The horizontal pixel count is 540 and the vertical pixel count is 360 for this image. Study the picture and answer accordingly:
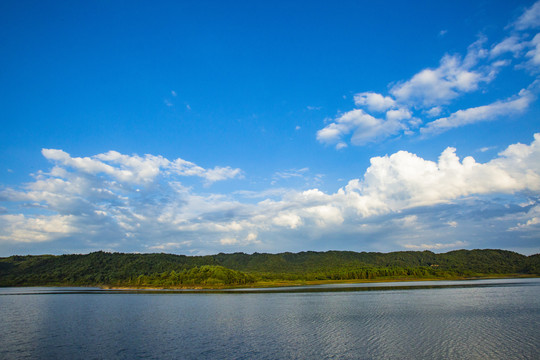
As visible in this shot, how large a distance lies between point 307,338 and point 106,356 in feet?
74.4

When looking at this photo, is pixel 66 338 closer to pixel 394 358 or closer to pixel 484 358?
pixel 394 358

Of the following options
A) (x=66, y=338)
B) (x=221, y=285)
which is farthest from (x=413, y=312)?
(x=221, y=285)

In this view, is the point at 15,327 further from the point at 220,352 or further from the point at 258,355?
the point at 258,355

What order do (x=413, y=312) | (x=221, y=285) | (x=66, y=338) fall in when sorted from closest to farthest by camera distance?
(x=66, y=338) < (x=413, y=312) < (x=221, y=285)

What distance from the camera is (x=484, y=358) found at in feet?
98.4

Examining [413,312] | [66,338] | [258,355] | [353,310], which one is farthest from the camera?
[353,310]

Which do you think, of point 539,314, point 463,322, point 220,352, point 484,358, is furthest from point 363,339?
point 539,314

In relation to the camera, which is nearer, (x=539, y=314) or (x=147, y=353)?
(x=147, y=353)

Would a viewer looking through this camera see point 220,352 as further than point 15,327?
No

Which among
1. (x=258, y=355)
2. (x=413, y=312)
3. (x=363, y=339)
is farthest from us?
(x=413, y=312)

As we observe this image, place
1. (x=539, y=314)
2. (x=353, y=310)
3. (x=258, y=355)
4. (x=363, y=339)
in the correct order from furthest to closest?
(x=353, y=310)
(x=539, y=314)
(x=363, y=339)
(x=258, y=355)

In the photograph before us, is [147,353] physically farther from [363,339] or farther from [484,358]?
[484,358]

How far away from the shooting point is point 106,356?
33406mm

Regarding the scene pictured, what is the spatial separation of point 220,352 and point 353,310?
4014 cm
